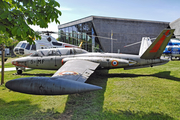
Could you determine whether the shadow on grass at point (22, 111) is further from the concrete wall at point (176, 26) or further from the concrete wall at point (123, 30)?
the concrete wall at point (176, 26)

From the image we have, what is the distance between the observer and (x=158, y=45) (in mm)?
9102

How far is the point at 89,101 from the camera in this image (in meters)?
5.52

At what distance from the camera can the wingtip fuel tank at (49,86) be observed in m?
4.19

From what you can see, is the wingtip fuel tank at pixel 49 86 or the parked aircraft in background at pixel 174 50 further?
the parked aircraft in background at pixel 174 50

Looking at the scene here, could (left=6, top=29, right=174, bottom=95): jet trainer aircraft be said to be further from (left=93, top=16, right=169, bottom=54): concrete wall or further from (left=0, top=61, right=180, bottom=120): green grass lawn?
(left=93, top=16, right=169, bottom=54): concrete wall

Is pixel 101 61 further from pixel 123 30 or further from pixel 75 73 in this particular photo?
pixel 123 30

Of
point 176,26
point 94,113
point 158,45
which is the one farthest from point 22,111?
point 176,26

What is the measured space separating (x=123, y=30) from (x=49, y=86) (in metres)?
36.4

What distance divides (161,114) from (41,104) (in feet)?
15.5

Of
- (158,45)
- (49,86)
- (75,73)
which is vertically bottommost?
(49,86)

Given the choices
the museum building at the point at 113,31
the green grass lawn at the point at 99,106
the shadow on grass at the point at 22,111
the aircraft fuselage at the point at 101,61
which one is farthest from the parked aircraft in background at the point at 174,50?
the shadow on grass at the point at 22,111

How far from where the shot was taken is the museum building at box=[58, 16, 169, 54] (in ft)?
118

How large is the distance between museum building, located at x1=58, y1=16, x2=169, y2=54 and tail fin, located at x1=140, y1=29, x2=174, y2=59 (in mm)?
25409

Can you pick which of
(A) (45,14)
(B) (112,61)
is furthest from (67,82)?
(B) (112,61)
